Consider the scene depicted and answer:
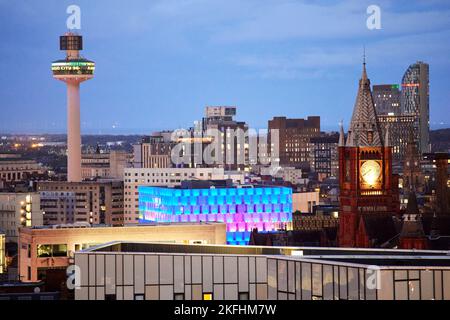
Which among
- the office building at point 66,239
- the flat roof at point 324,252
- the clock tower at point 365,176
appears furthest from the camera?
the clock tower at point 365,176

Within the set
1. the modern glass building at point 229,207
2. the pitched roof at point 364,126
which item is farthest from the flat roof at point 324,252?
the modern glass building at point 229,207

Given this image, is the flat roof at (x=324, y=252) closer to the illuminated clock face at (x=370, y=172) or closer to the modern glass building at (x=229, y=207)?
the illuminated clock face at (x=370, y=172)

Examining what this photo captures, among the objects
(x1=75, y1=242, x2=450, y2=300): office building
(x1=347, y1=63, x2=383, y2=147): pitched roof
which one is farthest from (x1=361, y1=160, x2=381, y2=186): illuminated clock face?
(x1=75, y1=242, x2=450, y2=300): office building

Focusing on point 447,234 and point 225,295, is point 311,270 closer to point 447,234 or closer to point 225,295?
point 225,295

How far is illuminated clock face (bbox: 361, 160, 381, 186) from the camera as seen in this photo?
477ft

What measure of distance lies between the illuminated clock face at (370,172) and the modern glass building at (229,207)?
22438mm

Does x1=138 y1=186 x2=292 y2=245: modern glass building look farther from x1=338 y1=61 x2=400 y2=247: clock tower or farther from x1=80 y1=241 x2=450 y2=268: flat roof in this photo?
x1=80 y1=241 x2=450 y2=268: flat roof

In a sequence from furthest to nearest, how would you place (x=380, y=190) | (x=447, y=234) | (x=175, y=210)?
(x=175, y=210)
(x=380, y=190)
(x=447, y=234)

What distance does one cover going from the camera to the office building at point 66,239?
118 meters

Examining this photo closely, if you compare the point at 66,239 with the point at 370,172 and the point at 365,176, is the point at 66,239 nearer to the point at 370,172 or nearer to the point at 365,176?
the point at 365,176

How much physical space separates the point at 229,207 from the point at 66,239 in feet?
179
